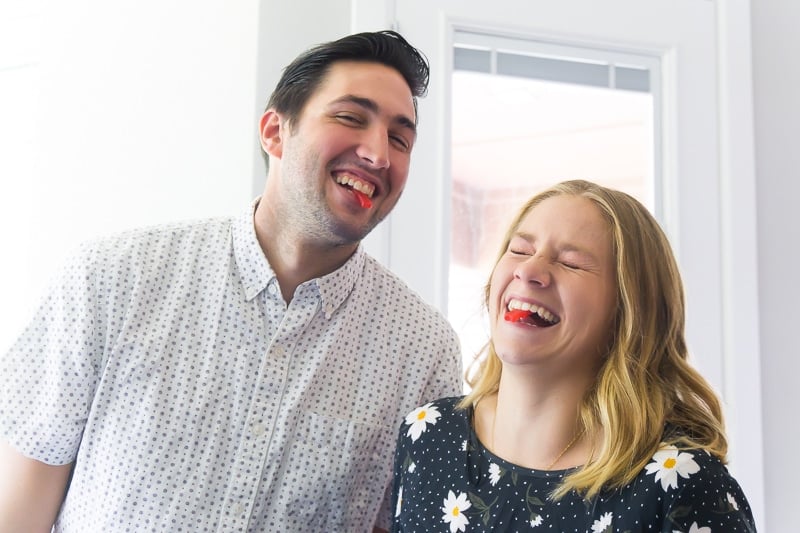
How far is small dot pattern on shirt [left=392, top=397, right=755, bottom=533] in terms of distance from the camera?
1.13 metres

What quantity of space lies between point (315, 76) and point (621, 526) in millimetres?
889

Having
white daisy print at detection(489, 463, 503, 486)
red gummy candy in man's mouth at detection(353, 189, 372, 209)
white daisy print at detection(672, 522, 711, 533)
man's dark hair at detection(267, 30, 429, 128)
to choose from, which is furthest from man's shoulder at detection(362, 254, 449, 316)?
white daisy print at detection(672, 522, 711, 533)

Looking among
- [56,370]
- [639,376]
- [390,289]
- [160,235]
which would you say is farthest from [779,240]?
[56,370]

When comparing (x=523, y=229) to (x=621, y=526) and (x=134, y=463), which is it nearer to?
(x=621, y=526)

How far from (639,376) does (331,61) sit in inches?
29.4

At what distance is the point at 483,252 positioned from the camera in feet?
7.38

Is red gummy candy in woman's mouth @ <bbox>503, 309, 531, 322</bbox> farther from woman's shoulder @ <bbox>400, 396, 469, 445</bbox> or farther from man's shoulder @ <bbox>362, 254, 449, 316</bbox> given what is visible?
man's shoulder @ <bbox>362, 254, 449, 316</bbox>

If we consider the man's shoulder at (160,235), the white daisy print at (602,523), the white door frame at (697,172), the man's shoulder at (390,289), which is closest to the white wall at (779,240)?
the white door frame at (697,172)

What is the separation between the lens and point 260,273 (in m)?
1.57

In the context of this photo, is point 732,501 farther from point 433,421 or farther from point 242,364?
point 242,364

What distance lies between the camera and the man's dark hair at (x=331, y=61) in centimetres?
163

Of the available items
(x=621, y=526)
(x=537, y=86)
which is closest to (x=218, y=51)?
(x=537, y=86)

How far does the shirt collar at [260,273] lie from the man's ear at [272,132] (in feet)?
0.39

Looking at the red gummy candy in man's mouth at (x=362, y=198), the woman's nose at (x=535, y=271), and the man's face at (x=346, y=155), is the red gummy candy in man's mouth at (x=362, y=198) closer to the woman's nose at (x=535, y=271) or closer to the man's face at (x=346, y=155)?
the man's face at (x=346, y=155)
